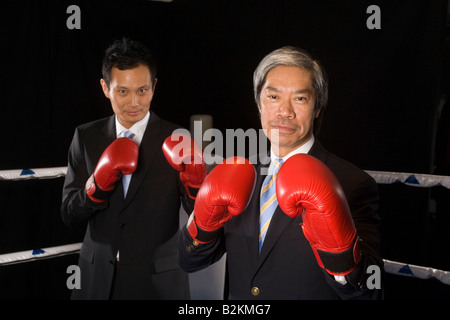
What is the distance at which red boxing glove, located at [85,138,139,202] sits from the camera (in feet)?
5.42

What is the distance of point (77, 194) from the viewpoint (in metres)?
1.82

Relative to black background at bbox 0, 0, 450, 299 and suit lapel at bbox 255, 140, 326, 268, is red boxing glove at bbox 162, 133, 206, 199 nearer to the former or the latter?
suit lapel at bbox 255, 140, 326, 268

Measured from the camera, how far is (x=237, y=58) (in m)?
2.44

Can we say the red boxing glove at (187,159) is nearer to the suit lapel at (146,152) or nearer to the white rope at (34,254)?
the suit lapel at (146,152)

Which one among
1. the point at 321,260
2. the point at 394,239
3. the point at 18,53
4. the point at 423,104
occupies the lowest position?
the point at 394,239

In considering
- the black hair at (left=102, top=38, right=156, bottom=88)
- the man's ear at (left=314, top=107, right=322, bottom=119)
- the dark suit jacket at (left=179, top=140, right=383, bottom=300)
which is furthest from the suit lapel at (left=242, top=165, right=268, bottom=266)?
the black hair at (left=102, top=38, right=156, bottom=88)

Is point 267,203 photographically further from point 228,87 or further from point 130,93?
point 228,87

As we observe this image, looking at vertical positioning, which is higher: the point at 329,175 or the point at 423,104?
the point at 423,104

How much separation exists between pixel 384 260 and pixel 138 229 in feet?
4.21

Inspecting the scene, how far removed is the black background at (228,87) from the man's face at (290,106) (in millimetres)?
685
